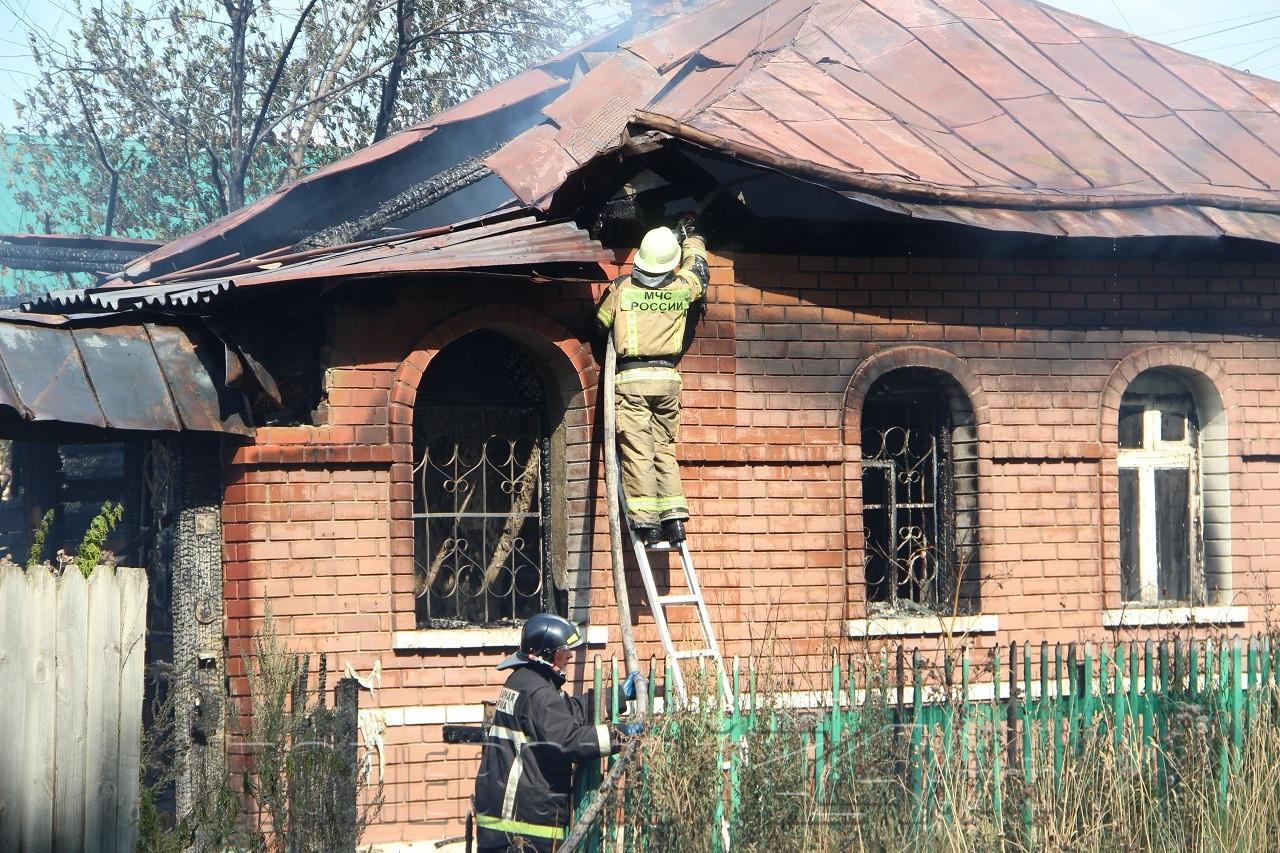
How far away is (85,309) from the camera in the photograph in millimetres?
8211

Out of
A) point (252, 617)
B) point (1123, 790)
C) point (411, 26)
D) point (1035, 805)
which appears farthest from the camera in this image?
point (411, 26)

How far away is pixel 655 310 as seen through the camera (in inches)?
316

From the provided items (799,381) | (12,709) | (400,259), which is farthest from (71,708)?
(799,381)

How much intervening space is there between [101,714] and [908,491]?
578cm

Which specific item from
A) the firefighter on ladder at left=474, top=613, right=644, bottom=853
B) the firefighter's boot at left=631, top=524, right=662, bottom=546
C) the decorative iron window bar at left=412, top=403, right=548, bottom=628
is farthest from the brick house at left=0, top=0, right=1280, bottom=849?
the firefighter on ladder at left=474, top=613, right=644, bottom=853

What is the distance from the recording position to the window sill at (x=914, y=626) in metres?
8.73

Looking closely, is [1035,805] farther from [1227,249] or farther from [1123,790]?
[1227,249]

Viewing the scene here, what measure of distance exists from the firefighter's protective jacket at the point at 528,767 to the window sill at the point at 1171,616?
14.9ft

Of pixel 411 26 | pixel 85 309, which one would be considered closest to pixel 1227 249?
pixel 85 309

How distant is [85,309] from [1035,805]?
5.88 metres

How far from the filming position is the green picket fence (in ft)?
18.3

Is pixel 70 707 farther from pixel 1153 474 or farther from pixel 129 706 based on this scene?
pixel 1153 474

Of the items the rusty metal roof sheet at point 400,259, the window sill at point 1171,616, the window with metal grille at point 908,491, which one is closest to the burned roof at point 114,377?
the rusty metal roof sheet at point 400,259

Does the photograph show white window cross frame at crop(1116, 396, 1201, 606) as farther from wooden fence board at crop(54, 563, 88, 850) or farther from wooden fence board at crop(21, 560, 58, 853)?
wooden fence board at crop(21, 560, 58, 853)
